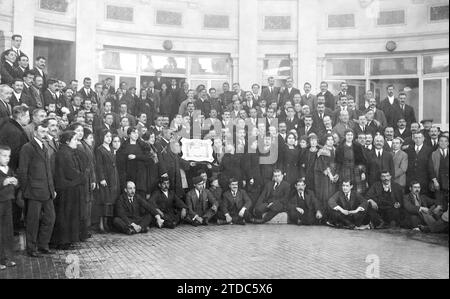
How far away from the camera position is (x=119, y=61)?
558 inches

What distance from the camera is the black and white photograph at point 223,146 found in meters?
5.89

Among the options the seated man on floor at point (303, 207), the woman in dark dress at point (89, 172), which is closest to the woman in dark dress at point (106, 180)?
the woman in dark dress at point (89, 172)

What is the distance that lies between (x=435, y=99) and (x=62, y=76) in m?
9.73

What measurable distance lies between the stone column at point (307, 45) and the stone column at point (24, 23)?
7590 millimetres

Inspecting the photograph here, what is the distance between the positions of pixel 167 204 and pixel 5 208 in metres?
3.26

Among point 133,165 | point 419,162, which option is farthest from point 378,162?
point 133,165

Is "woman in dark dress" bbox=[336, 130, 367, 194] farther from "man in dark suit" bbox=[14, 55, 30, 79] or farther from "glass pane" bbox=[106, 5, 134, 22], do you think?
"glass pane" bbox=[106, 5, 134, 22]

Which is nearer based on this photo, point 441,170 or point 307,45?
point 441,170

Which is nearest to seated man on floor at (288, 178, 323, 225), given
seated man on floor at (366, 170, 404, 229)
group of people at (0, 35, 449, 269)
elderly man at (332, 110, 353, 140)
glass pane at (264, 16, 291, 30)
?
group of people at (0, 35, 449, 269)

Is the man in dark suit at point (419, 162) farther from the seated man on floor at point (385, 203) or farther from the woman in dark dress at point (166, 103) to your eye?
the woman in dark dress at point (166, 103)

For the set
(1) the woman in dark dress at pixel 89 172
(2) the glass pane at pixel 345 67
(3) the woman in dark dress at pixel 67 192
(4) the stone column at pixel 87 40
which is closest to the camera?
(3) the woman in dark dress at pixel 67 192

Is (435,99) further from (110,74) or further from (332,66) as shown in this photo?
(110,74)

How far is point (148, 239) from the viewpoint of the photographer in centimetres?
718

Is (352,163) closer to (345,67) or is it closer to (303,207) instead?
(303,207)
